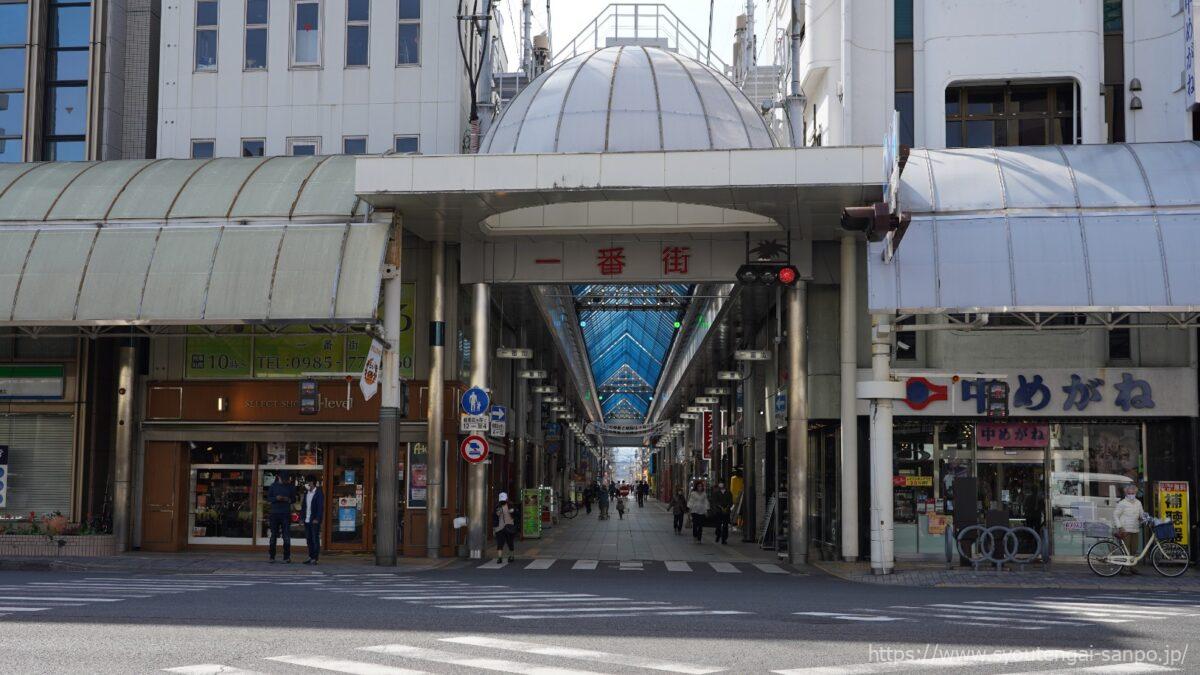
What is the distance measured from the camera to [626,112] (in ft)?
99.2

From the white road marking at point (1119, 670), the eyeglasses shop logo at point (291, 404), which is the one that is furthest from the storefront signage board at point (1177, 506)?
the eyeglasses shop logo at point (291, 404)

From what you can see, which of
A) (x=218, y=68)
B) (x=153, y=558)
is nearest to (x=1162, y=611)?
(x=153, y=558)

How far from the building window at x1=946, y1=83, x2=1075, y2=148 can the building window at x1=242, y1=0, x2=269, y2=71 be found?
1715 cm

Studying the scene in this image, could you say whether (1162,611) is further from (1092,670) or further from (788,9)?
(788,9)

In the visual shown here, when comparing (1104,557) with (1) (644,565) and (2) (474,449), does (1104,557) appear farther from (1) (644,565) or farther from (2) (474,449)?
(2) (474,449)

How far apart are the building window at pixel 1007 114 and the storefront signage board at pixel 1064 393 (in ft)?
20.1

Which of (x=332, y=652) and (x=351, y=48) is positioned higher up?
(x=351, y=48)

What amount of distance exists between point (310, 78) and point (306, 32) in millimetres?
1291

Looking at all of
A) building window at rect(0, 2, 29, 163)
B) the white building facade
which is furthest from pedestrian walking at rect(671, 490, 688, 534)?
building window at rect(0, 2, 29, 163)

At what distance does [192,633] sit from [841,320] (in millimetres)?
17371

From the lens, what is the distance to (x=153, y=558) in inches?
1028

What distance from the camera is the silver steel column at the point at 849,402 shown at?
26.6 metres

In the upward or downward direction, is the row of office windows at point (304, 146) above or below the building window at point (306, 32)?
below

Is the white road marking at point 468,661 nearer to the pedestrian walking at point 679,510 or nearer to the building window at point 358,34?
the building window at point 358,34
